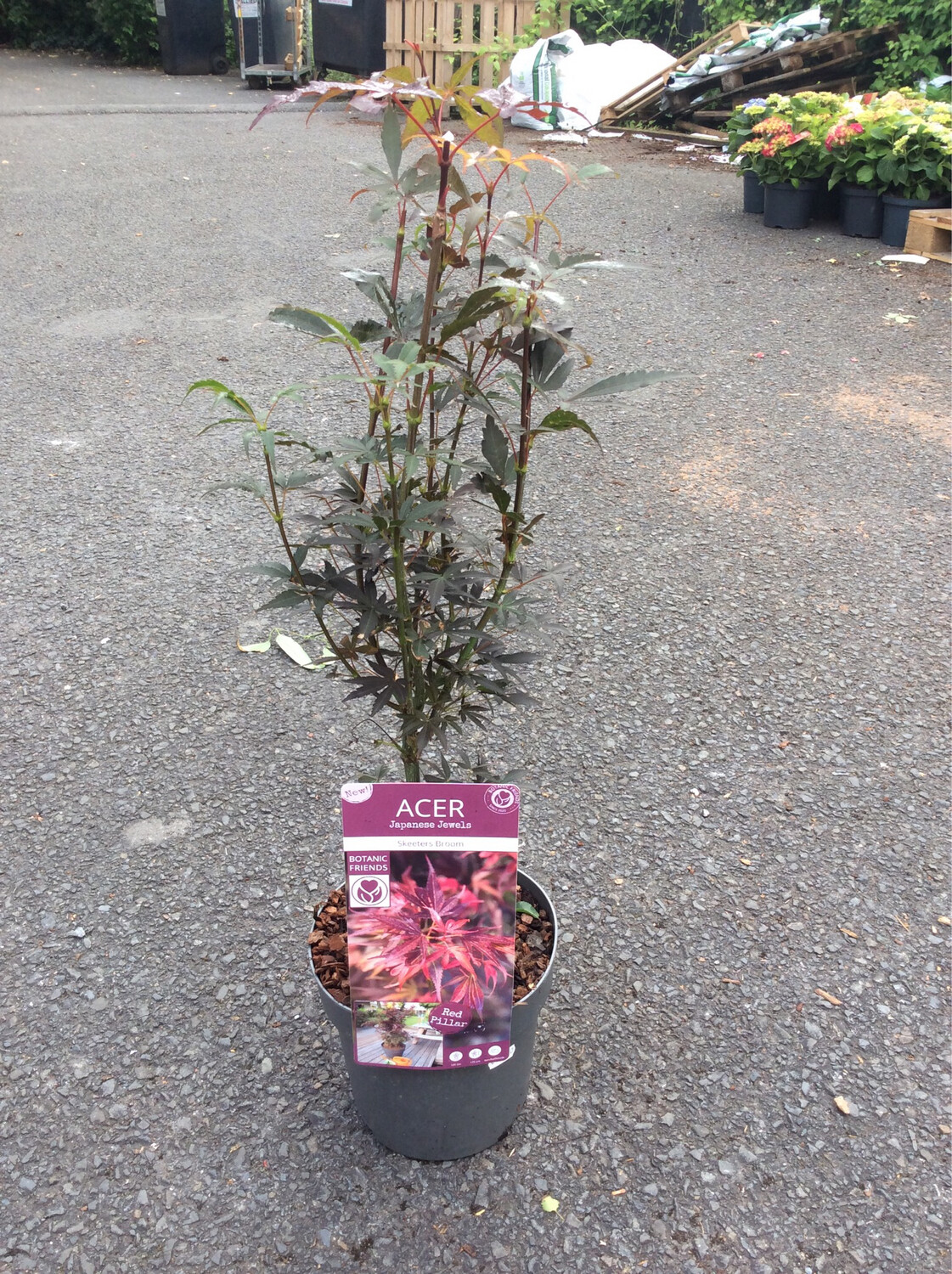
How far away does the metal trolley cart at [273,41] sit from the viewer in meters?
12.1

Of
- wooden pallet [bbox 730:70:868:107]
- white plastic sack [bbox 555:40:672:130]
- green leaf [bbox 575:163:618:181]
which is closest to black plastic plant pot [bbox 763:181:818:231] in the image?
wooden pallet [bbox 730:70:868:107]

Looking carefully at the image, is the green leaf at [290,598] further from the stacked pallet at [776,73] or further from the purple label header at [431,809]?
the stacked pallet at [776,73]

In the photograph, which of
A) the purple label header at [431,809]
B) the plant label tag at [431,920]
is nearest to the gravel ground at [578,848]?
the plant label tag at [431,920]

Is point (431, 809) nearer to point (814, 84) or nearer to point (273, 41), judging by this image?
point (814, 84)

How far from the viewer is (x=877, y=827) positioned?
96.1 inches

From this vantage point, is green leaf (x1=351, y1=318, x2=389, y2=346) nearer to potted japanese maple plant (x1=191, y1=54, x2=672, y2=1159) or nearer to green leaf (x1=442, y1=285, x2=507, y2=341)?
potted japanese maple plant (x1=191, y1=54, x2=672, y2=1159)

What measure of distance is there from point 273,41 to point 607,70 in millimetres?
4895

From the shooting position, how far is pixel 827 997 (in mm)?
2047

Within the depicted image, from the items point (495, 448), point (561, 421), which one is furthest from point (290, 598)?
point (561, 421)

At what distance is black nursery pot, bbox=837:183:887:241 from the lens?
6.45m

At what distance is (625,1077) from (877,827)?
94cm

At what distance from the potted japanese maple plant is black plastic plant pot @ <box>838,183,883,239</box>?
18.9 ft

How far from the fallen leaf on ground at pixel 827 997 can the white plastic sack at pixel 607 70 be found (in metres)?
9.53

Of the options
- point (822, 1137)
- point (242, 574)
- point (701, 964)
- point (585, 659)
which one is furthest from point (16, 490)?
point (822, 1137)
